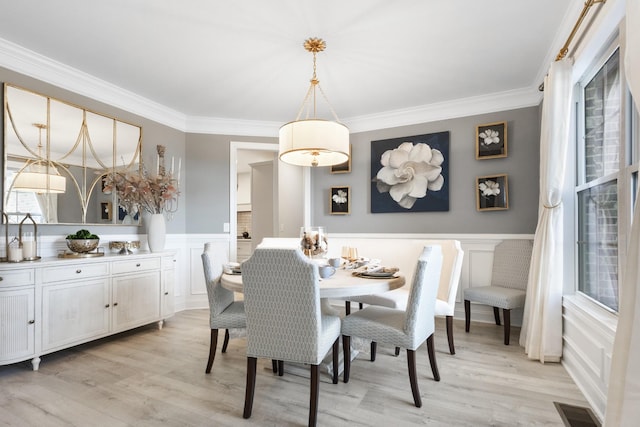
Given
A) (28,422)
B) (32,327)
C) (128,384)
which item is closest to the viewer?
(28,422)

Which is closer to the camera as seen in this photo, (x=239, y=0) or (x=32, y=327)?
(x=239, y=0)

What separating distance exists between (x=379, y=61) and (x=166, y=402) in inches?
117

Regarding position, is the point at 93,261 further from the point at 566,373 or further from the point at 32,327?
the point at 566,373

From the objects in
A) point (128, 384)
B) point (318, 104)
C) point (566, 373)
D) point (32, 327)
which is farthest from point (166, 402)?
point (318, 104)

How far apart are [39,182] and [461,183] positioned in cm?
413

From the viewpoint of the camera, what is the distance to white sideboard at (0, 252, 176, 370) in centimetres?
236

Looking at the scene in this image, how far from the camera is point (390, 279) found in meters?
2.05

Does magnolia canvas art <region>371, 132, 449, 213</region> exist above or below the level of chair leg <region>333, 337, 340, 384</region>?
above

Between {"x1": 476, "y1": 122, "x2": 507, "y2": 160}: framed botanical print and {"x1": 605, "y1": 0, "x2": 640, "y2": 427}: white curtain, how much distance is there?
253cm

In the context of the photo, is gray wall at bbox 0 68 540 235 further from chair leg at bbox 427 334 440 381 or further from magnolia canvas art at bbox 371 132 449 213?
chair leg at bbox 427 334 440 381

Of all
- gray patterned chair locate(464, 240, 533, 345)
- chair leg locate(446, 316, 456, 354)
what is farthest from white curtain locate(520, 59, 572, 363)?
chair leg locate(446, 316, 456, 354)

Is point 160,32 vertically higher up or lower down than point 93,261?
higher up

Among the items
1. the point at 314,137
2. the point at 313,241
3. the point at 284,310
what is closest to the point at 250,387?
the point at 284,310

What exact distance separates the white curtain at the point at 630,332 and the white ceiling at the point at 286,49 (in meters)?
1.23
